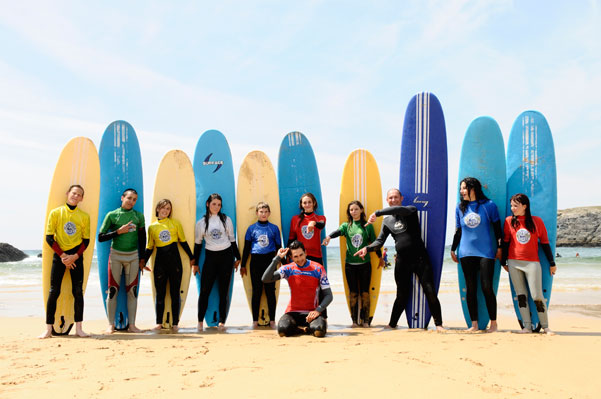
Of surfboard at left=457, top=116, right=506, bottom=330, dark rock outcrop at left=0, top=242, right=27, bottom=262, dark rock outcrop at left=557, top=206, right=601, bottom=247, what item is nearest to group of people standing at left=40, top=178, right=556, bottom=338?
surfboard at left=457, top=116, right=506, bottom=330

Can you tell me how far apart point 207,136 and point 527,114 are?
3.48 metres

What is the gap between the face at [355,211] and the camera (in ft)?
14.3

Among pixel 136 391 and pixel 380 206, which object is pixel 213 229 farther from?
pixel 136 391

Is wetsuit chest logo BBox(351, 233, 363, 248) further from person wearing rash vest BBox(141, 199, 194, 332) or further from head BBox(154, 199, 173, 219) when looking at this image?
head BBox(154, 199, 173, 219)

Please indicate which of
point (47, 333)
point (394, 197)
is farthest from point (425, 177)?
point (47, 333)

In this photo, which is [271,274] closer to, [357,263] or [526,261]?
[357,263]

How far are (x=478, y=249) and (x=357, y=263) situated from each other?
1.11 m

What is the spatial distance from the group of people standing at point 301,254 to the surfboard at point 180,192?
0.18 metres

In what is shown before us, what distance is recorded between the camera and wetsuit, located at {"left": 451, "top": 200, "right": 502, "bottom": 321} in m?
3.86

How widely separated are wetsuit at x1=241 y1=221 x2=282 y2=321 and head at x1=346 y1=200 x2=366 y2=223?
767 millimetres

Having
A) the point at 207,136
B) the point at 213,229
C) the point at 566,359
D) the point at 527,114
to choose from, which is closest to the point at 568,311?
the point at 527,114

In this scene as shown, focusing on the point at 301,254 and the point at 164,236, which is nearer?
the point at 301,254

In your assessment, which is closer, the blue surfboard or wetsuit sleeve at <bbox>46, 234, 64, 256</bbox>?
wetsuit sleeve at <bbox>46, 234, 64, 256</bbox>

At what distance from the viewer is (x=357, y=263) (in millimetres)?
4277
